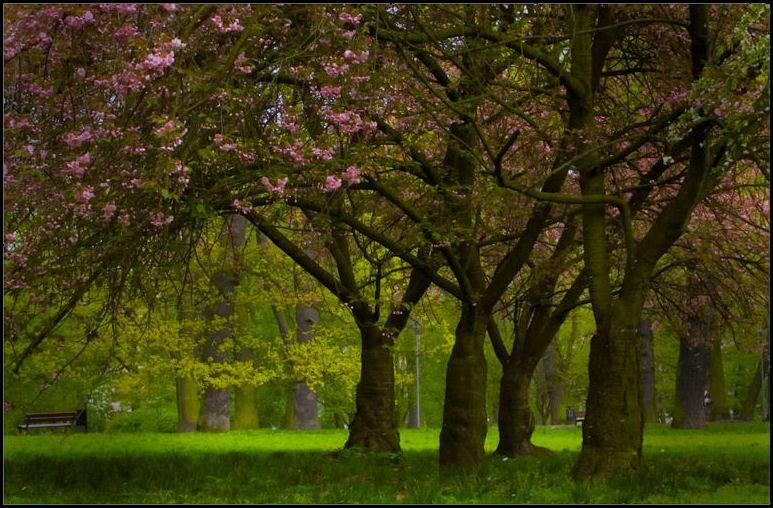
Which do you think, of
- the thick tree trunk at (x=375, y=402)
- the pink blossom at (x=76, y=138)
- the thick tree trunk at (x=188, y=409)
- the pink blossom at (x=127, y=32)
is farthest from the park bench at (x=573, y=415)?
the pink blossom at (x=127, y=32)

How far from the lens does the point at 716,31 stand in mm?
10344

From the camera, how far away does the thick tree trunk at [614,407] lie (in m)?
10.6

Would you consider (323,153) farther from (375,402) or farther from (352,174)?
(375,402)

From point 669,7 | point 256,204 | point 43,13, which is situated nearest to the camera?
point 43,13

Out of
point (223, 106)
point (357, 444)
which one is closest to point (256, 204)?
point (223, 106)

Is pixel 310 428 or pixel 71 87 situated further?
pixel 310 428

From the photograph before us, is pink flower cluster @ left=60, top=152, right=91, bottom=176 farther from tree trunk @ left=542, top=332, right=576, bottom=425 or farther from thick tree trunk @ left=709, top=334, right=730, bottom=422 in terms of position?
tree trunk @ left=542, top=332, right=576, bottom=425

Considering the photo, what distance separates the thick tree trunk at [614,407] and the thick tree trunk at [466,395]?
2.58 m

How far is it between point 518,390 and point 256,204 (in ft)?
22.5

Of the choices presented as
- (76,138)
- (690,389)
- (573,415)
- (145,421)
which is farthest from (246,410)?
(76,138)

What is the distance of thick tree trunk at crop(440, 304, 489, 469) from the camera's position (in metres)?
13.2

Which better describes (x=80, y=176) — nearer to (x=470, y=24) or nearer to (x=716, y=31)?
(x=470, y=24)

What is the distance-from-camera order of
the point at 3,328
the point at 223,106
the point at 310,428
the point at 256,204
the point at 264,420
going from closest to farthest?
1. the point at 223,106
2. the point at 3,328
3. the point at 256,204
4. the point at 310,428
5. the point at 264,420

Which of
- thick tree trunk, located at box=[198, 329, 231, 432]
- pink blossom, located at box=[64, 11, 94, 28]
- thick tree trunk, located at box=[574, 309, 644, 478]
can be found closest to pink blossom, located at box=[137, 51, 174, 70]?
pink blossom, located at box=[64, 11, 94, 28]
